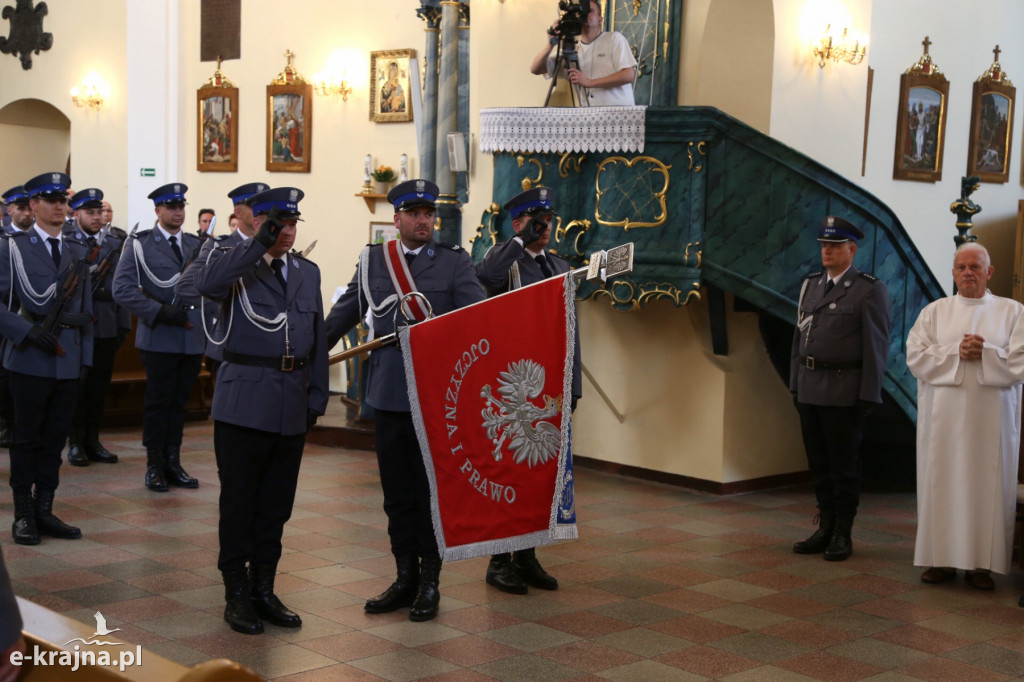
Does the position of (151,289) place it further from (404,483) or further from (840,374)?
(840,374)

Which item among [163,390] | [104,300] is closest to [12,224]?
[104,300]

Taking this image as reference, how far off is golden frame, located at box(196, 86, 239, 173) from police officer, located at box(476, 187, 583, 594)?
9.70m

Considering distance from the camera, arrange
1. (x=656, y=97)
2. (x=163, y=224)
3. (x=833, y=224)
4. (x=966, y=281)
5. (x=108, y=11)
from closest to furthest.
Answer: (x=966, y=281) → (x=833, y=224) → (x=163, y=224) → (x=656, y=97) → (x=108, y=11)

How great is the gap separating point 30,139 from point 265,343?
1590 centimetres

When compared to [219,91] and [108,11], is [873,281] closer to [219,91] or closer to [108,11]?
[219,91]

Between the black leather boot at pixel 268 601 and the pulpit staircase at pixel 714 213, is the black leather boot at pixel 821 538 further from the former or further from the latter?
the black leather boot at pixel 268 601

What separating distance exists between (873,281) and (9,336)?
4.39 meters

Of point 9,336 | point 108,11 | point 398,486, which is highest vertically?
point 108,11

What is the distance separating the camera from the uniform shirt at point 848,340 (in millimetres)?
6059

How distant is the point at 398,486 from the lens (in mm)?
4930

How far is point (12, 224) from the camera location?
316 inches

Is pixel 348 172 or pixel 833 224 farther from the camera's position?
pixel 348 172

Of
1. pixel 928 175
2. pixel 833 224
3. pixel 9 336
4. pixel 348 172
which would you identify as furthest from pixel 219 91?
pixel 833 224

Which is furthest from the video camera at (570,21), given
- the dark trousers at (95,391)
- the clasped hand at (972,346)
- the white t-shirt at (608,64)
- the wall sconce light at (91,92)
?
the wall sconce light at (91,92)
